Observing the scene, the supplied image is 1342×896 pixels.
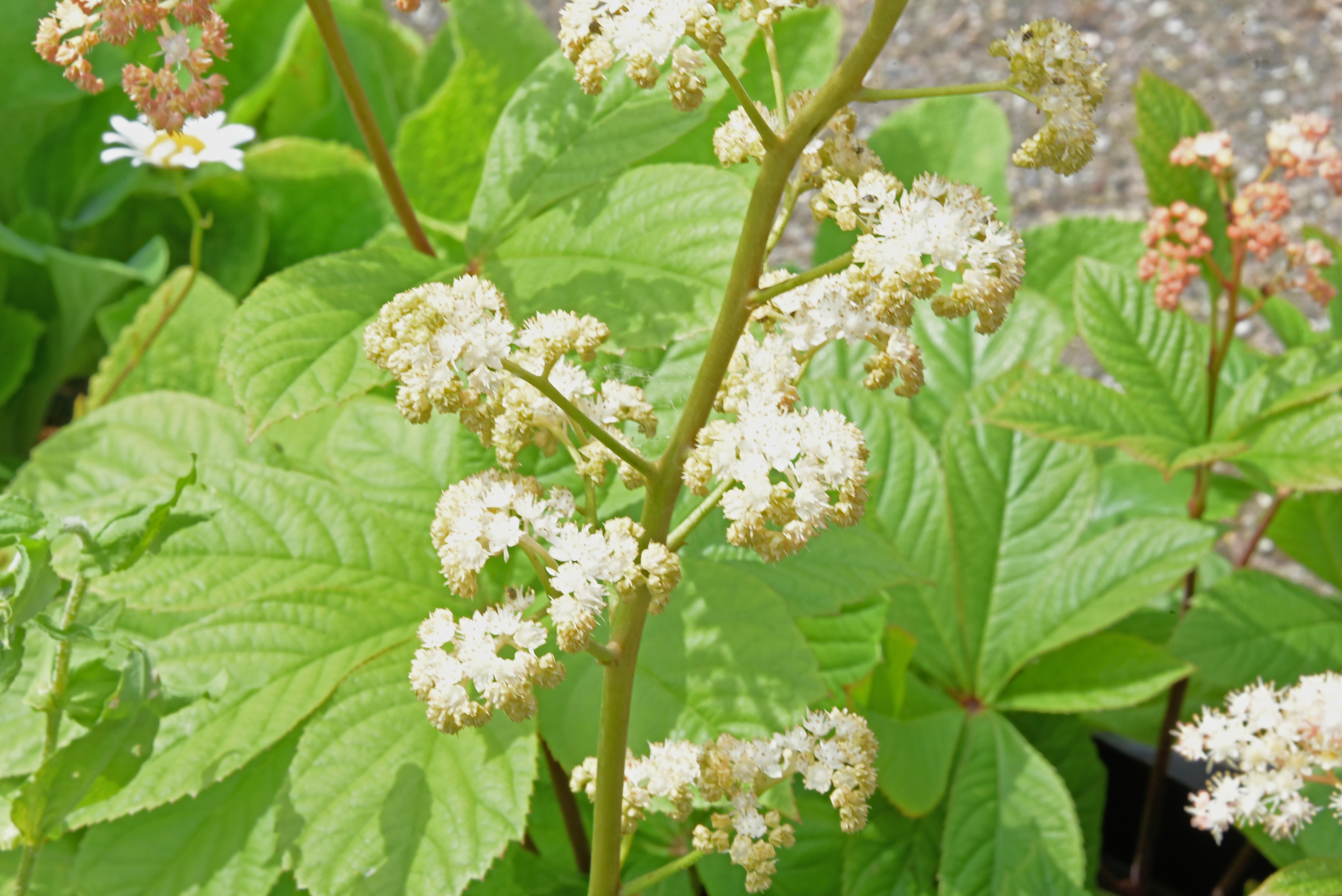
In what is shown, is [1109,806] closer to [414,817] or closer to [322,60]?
[414,817]

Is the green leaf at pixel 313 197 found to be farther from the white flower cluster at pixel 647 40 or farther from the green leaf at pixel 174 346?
the white flower cluster at pixel 647 40

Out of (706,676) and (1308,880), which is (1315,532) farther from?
(706,676)

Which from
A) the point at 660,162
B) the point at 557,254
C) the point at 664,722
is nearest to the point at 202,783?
the point at 664,722

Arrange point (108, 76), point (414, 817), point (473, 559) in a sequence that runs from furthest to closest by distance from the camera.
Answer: point (108, 76), point (414, 817), point (473, 559)

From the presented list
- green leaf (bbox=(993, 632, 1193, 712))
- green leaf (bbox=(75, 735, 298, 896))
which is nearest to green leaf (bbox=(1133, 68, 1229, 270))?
green leaf (bbox=(993, 632, 1193, 712))

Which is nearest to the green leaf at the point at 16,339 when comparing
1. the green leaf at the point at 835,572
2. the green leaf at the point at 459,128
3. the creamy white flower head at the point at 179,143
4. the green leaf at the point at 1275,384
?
the creamy white flower head at the point at 179,143

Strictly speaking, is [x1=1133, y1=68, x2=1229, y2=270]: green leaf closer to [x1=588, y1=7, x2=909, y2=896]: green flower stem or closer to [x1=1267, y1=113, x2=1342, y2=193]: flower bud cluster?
[x1=1267, y1=113, x2=1342, y2=193]: flower bud cluster
